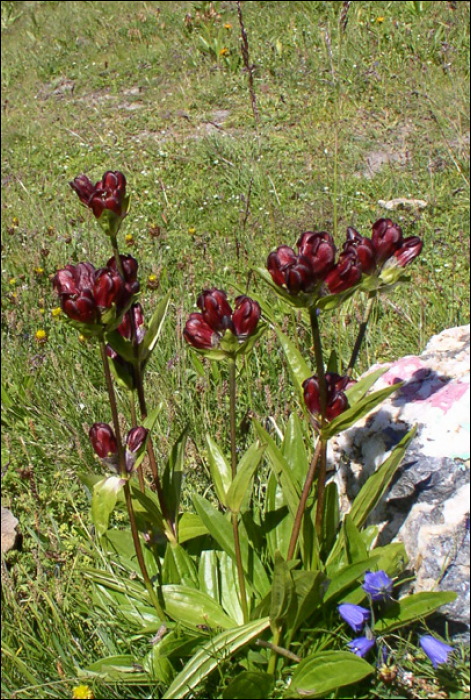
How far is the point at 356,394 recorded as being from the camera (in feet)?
5.26

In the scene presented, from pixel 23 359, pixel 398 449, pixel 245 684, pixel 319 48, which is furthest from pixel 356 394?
pixel 319 48

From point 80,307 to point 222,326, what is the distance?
341mm

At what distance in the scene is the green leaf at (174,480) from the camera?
181 centimetres

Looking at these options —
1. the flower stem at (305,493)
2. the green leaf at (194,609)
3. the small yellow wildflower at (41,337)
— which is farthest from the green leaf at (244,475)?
the small yellow wildflower at (41,337)

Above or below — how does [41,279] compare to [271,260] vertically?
below

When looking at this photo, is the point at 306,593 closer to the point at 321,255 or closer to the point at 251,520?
the point at 251,520

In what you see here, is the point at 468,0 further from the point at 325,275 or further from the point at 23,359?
the point at 325,275

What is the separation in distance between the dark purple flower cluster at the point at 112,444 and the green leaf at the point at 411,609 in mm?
776

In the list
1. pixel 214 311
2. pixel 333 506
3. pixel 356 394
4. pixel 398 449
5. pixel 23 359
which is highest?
pixel 214 311

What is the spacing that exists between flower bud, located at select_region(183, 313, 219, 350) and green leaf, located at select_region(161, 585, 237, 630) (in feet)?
2.41

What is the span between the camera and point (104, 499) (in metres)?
1.47

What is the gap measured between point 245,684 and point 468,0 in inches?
Answer: 250

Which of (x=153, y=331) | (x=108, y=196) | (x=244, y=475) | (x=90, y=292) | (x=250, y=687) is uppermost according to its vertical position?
(x=108, y=196)

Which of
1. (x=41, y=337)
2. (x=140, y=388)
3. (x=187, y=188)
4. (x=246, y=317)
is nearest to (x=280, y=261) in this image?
(x=246, y=317)
